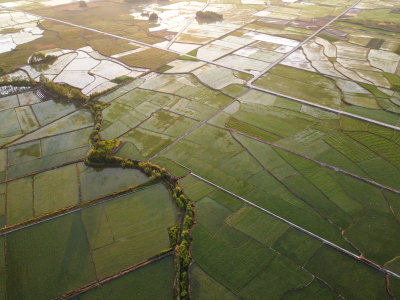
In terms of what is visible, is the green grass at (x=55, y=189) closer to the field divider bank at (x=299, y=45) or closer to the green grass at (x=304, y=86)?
the field divider bank at (x=299, y=45)

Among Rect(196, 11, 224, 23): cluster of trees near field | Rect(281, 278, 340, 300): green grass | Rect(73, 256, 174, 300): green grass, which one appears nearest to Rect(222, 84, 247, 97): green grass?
Rect(73, 256, 174, 300): green grass

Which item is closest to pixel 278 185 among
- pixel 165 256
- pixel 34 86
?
pixel 165 256

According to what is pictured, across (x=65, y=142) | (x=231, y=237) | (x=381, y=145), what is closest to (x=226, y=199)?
(x=231, y=237)

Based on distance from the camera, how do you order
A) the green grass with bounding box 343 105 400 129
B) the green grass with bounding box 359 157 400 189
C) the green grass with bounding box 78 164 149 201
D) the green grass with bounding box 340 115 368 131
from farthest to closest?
the green grass with bounding box 343 105 400 129
the green grass with bounding box 340 115 368 131
the green grass with bounding box 78 164 149 201
the green grass with bounding box 359 157 400 189

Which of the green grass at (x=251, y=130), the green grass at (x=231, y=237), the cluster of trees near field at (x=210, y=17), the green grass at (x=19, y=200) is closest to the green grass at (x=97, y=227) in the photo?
the green grass at (x=19, y=200)

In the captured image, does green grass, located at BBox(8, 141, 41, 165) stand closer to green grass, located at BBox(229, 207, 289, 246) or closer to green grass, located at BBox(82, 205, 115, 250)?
green grass, located at BBox(82, 205, 115, 250)

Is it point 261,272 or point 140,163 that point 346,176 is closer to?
point 261,272
